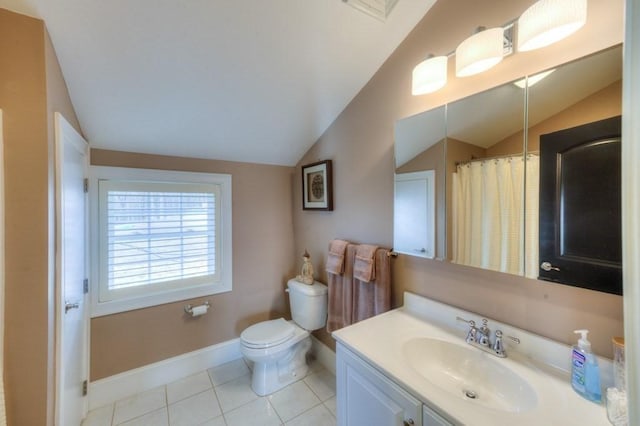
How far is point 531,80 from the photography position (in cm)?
103

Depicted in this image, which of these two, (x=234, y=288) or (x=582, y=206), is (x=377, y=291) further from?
(x=234, y=288)

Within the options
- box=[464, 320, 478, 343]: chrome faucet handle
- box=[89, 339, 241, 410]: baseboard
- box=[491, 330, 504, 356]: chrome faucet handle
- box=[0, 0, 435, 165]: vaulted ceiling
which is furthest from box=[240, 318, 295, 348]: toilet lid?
box=[0, 0, 435, 165]: vaulted ceiling

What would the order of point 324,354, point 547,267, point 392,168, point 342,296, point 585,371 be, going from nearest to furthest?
point 585,371 → point 547,267 → point 392,168 → point 342,296 → point 324,354

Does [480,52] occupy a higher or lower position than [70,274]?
higher

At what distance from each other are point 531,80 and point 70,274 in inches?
93.4

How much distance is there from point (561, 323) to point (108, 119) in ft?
8.42

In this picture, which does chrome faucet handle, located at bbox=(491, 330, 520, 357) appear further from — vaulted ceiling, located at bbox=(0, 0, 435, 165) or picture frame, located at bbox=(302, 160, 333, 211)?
vaulted ceiling, located at bbox=(0, 0, 435, 165)

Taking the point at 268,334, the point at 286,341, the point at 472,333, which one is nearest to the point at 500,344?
the point at 472,333

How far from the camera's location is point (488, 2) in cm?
115

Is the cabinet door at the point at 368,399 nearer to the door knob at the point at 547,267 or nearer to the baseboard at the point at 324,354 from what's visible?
the door knob at the point at 547,267

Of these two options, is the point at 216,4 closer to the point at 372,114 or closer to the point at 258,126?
the point at 258,126

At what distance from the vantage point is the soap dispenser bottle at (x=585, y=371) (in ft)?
2.72

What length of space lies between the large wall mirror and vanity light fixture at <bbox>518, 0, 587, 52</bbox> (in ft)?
0.37

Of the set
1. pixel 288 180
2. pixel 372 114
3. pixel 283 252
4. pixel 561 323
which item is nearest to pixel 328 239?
pixel 283 252
